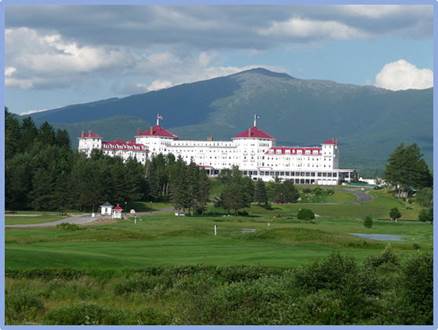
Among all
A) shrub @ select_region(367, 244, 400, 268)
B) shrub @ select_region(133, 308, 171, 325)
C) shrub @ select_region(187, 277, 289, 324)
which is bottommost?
shrub @ select_region(133, 308, 171, 325)

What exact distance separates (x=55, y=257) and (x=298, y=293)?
9.10 meters

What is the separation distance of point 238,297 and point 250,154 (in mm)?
139421

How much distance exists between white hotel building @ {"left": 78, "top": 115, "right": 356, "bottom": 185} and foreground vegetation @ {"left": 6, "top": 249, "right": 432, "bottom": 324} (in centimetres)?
12476

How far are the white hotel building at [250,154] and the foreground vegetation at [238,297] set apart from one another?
124762mm

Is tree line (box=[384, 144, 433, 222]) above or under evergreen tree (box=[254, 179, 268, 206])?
above

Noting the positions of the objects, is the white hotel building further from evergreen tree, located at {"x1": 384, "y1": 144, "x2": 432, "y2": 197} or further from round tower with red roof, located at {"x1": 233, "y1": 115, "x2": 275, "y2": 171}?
evergreen tree, located at {"x1": 384, "y1": 144, "x2": 432, "y2": 197}

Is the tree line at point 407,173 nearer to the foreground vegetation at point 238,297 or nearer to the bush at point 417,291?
the foreground vegetation at point 238,297

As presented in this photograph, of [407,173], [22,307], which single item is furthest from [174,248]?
[407,173]

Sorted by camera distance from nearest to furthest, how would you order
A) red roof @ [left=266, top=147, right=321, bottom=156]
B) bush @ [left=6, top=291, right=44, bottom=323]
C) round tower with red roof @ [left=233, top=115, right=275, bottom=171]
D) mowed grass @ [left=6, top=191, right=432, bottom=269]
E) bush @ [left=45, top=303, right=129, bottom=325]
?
bush @ [left=45, top=303, right=129, bottom=325]
bush @ [left=6, top=291, right=44, bottom=323]
mowed grass @ [left=6, top=191, right=432, bottom=269]
red roof @ [left=266, top=147, right=321, bottom=156]
round tower with red roof @ [left=233, top=115, right=275, bottom=171]

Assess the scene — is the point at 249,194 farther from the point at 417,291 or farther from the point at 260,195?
the point at 417,291

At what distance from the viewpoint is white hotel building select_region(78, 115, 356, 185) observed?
497ft

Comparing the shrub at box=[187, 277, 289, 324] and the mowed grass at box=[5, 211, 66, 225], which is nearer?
the shrub at box=[187, 277, 289, 324]

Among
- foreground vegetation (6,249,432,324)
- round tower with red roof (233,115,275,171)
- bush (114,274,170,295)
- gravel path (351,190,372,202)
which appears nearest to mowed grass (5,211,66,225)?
bush (114,274,170,295)

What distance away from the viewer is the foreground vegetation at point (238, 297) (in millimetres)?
17812
